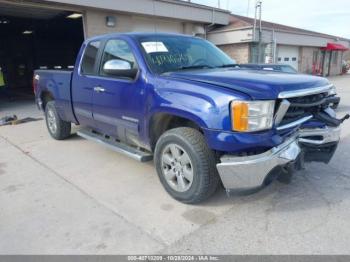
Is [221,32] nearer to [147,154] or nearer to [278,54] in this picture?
[278,54]

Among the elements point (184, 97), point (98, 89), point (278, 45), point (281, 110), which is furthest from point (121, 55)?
point (278, 45)

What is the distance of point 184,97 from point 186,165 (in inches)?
29.5

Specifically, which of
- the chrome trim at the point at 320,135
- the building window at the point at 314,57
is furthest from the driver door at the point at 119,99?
the building window at the point at 314,57

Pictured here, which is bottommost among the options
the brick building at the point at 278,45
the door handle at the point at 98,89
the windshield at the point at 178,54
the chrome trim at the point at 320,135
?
the chrome trim at the point at 320,135

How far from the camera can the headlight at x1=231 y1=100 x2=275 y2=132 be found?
9.08ft

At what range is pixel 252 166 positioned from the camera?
283 centimetres

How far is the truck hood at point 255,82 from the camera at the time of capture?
2842 millimetres

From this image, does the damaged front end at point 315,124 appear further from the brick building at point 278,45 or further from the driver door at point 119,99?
the brick building at point 278,45

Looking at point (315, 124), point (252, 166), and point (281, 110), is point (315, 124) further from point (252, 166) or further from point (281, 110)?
point (252, 166)

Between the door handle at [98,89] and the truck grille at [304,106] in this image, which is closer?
the truck grille at [304,106]

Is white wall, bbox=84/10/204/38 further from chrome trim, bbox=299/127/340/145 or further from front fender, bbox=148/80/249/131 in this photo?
chrome trim, bbox=299/127/340/145

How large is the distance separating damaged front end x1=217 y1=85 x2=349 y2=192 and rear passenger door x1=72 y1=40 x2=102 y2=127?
2620mm

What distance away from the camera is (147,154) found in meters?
3.97

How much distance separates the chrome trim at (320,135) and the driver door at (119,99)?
72.3 inches
